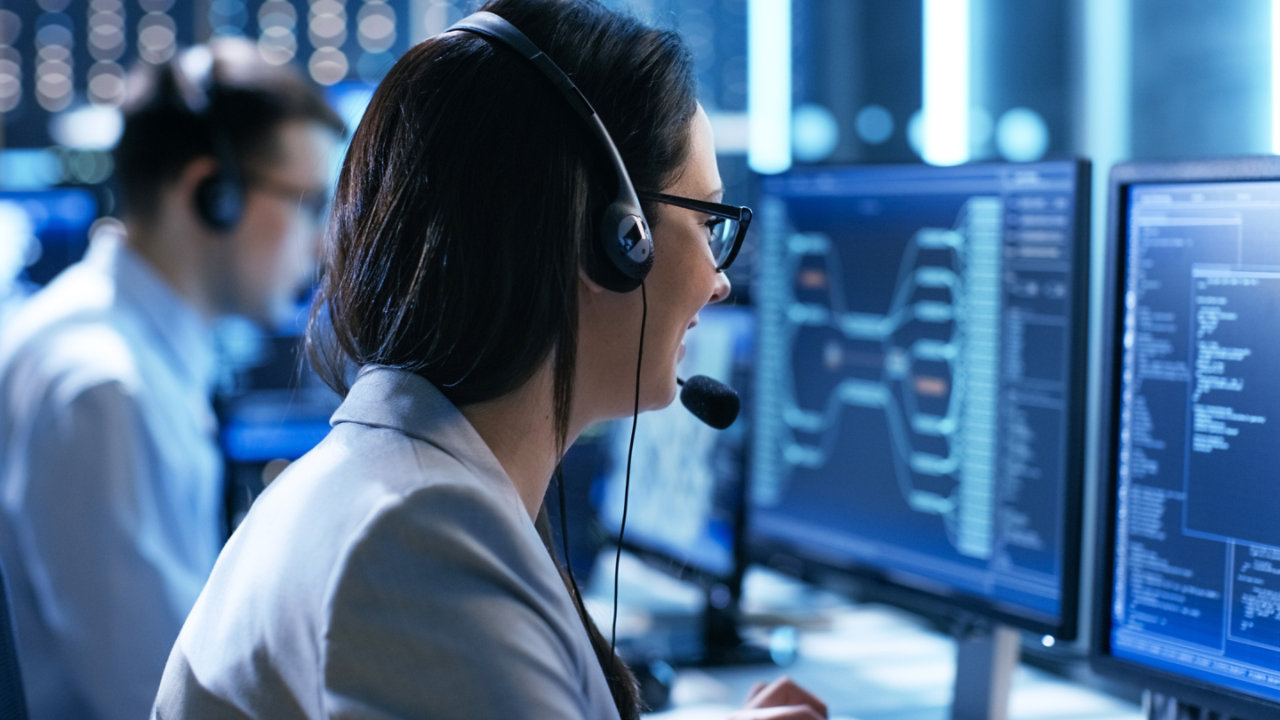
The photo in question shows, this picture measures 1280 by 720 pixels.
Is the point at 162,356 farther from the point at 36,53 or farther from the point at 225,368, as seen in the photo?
the point at 36,53

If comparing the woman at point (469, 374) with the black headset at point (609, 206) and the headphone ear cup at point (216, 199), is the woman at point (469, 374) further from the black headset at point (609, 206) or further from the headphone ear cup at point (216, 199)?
the headphone ear cup at point (216, 199)

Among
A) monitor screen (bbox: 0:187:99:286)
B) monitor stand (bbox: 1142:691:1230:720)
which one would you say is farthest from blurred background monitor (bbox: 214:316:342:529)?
monitor stand (bbox: 1142:691:1230:720)

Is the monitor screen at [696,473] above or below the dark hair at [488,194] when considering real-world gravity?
below

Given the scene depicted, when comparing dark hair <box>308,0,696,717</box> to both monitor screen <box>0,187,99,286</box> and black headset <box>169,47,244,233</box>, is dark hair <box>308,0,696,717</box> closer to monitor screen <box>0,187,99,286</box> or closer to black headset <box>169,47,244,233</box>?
black headset <box>169,47,244,233</box>

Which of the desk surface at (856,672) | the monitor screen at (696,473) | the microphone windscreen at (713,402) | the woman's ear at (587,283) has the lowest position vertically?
the desk surface at (856,672)

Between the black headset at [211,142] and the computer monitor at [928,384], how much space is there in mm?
816

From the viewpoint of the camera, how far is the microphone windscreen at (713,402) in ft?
3.07

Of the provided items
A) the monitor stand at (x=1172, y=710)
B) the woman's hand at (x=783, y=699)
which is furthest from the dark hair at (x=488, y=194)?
the monitor stand at (x=1172, y=710)

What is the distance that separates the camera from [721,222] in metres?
0.86

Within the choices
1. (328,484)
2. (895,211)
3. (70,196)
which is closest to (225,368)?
(70,196)

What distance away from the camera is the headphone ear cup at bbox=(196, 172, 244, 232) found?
167 centimetres

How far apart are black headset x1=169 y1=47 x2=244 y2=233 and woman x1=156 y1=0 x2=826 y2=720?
89cm

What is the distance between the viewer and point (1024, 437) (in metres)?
0.98

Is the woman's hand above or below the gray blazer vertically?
below
